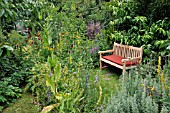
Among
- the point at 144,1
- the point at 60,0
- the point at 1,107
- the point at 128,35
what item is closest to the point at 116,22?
the point at 128,35

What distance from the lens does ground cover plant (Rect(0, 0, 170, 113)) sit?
2.32 meters

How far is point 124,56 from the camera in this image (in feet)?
17.1

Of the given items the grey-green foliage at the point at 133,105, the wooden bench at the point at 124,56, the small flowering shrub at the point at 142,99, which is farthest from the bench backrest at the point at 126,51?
the grey-green foliage at the point at 133,105

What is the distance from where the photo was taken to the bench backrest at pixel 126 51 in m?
4.73

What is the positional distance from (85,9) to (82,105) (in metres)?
5.78

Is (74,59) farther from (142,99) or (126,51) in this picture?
(142,99)

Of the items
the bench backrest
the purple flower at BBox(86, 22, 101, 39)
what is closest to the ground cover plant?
the purple flower at BBox(86, 22, 101, 39)

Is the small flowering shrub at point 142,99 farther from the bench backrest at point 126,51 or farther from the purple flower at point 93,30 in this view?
the purple flower at point 93,30

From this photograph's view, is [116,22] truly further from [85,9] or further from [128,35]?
[85,9]

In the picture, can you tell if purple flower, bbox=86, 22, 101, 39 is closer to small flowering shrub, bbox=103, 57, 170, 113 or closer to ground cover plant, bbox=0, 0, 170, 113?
ground cover plant, bbox=0, 0, 170, 113

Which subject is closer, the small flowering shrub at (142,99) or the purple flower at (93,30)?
the small flowering shrub at (142,99)

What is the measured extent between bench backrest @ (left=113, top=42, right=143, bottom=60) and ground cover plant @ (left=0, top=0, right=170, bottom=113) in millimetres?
153

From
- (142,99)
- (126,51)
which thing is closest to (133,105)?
(142,99)

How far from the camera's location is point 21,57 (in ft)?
15.4
